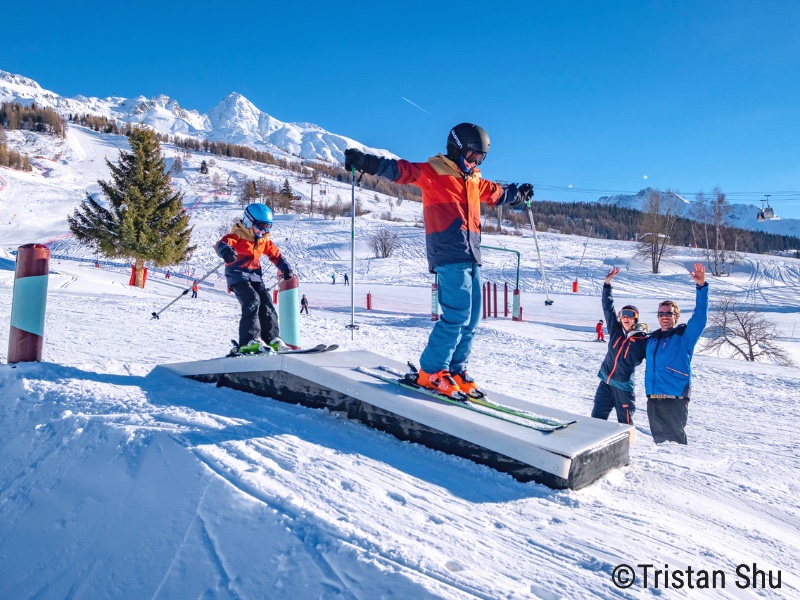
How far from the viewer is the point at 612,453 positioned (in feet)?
9.84

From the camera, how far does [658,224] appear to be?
4597cm

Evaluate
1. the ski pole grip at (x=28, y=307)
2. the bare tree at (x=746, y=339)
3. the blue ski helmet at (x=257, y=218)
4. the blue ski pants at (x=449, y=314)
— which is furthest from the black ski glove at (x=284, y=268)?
the bare tree at (x=746, y=339)

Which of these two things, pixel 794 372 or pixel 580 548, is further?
pixel 794 372

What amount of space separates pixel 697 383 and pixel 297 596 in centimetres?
797

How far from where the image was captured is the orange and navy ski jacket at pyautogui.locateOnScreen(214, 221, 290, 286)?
5.10 meters

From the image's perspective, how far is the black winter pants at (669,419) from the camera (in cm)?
447

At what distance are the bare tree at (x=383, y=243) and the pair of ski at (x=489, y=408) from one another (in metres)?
47.0

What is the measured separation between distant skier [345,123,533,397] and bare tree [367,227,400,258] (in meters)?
46.8

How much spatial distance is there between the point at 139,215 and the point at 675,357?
2915 centimetres

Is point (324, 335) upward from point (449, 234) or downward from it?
downward

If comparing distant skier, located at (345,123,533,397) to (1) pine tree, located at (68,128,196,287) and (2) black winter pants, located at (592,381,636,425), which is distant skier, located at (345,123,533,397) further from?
(1) pine tree, located at (68,128,196,287)

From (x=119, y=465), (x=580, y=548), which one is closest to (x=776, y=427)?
(x=580, y=548)

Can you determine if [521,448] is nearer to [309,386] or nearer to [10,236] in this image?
[309,386]

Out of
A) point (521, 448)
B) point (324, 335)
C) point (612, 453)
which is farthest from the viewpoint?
point (324, 335)
